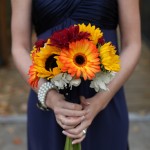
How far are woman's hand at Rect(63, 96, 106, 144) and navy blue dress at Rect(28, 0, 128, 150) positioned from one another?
11cm

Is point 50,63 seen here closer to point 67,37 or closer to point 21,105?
point 67,37

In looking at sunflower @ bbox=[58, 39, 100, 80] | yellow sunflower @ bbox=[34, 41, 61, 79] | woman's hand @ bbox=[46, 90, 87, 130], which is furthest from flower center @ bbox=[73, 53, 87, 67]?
woman's hand @ bbox=[46, 90, 87, 130]

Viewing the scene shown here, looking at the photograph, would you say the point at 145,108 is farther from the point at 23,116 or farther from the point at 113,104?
the point at 113,104

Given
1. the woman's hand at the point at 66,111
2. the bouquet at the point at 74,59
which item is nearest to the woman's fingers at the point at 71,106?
the woman's hand at the point at 66,111

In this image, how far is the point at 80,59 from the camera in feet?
5.15

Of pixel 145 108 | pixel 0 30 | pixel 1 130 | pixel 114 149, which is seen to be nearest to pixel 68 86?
pixel 114 149

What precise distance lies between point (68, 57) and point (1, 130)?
3764 millimetres

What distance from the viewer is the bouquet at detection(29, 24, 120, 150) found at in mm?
1561

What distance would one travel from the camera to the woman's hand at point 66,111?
5.83 ft

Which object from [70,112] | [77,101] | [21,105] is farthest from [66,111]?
[21,105]

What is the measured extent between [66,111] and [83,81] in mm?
233

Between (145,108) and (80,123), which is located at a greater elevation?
(145,108)

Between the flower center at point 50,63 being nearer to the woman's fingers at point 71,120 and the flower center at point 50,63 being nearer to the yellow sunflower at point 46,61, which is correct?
the yellow sunflower at point 46,61

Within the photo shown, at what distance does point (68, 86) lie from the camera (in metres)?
1.74
